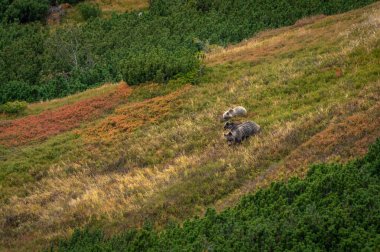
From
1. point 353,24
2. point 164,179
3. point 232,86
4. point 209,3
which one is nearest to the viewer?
point 164,179

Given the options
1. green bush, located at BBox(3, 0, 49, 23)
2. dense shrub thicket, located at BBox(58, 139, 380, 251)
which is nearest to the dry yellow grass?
green bush, located at BBox(3, 0, 49, 23)

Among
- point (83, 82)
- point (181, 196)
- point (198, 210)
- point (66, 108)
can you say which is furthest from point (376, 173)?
point (83, 82)

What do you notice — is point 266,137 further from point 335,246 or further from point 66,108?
point 66,108

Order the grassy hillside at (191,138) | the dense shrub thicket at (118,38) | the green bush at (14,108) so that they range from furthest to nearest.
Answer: the dense shrub thicket at (118,38) < the green bush at (14,108) < the grassy hillside at (191,138)

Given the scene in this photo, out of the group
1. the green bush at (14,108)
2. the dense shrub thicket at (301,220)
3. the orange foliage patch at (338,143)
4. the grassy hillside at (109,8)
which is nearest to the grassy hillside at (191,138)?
the orange foliage patch at (338,143)

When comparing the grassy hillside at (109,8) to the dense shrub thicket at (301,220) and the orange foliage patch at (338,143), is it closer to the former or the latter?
the orange foliage patch at (338,143)

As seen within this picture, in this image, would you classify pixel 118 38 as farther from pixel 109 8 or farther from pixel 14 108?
pixel 14 108

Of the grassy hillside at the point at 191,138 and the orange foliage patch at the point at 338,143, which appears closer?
the orange foliage patch at the point at 338,143

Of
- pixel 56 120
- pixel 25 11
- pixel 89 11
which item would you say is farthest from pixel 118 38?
pixel 56 120
